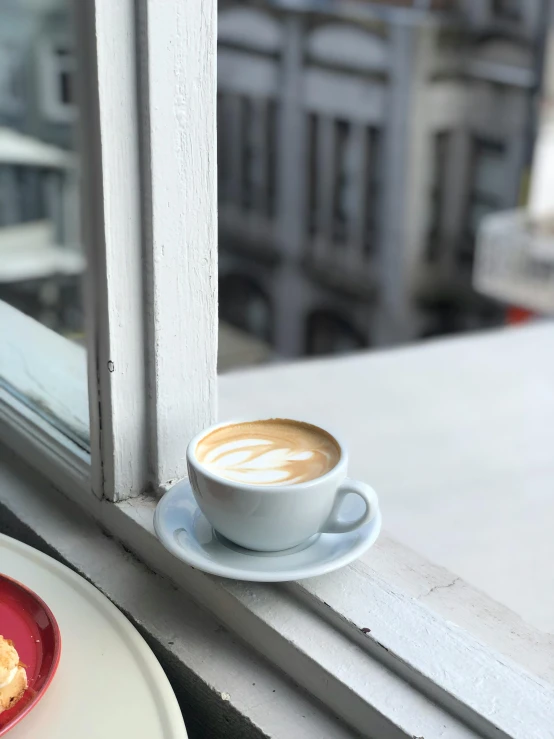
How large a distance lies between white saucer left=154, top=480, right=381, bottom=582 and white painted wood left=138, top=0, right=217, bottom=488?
48 mm

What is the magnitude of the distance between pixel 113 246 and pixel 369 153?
3162 mm

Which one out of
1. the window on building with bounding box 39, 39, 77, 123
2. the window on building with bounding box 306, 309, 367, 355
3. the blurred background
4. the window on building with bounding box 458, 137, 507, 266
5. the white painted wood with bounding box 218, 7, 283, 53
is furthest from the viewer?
the window on building with bounding box 306, 309, 367, 355

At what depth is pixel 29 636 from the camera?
446mm

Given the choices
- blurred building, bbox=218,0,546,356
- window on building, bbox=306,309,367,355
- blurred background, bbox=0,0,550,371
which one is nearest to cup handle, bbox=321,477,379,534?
blurred background, bbox=0,0,550,371

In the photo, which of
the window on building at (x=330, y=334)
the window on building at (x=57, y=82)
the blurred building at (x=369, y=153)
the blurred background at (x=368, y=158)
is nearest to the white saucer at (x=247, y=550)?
the window on building at (x=57, y=82)

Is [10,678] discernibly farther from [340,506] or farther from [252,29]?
[252,29]

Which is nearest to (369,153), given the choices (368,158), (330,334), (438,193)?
(368,158)

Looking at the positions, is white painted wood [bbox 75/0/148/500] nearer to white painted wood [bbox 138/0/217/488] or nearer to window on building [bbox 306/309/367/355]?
white painted wood [bbox 138/0/217/488]

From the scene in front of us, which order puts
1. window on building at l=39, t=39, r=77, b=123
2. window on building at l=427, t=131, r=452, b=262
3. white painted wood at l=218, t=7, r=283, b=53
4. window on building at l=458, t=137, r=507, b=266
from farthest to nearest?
1. white painted wood at l=218, t=7, r=283, b=53
2. window on building at l=427, t=131, r=452, b=262
3. window on building at l=458, t=137, r=507, b=266
4. window on building at l=39, t=39, r=77, b=123

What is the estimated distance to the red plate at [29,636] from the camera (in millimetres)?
403

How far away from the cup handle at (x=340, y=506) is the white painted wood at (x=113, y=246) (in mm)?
127

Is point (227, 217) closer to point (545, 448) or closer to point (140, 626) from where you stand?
point (545, 448)

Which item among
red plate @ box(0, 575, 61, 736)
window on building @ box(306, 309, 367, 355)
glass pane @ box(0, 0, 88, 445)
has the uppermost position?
glass pane @ box(0, 0, 88, 445)

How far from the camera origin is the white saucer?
1.50 feet
